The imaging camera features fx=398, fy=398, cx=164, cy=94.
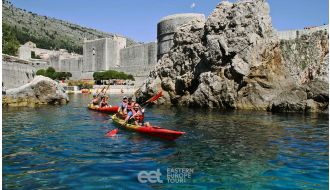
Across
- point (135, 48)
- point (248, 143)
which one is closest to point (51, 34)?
point (135, 48)

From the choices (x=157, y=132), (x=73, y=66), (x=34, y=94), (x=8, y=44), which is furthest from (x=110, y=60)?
(x=157, y=132)

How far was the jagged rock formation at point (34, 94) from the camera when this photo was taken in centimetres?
2804

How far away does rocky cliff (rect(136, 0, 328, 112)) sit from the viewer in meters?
25.5

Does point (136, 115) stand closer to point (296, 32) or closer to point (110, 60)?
point (296, 32)

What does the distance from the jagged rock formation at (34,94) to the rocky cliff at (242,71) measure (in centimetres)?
1016

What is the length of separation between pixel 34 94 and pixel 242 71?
598 inches

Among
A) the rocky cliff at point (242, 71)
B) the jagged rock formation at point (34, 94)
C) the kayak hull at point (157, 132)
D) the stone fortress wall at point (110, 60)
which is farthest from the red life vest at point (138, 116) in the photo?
the stone fortress wall at point (110, 60)

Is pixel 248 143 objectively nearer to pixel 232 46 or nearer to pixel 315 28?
pixel 232 46

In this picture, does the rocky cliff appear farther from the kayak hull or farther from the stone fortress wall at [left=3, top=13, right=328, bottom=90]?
the stone fortress wall at [left=3, top=13, right=328, bottom=90]

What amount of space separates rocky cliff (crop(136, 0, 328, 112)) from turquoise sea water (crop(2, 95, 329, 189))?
30.5ft

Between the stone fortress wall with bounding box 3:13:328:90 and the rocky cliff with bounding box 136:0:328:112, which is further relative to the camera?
the stone fortress wall with bounding box 3:13:328:90

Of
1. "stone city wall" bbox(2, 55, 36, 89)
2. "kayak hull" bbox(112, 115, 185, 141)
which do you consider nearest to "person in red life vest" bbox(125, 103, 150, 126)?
"kayak hull" bbox(112, 115, 185, 141)

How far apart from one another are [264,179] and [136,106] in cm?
879

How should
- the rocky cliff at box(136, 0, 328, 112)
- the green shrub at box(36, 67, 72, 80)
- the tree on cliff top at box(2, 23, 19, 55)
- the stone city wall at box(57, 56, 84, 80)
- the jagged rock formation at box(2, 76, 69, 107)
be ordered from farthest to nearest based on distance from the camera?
the stone city wall at box(57, 56, 84, 80) → the green shrub at box(36, 67, 72, 80) → the tree on cliff top at box(2, 23, 19, 55) → the jagged rock formation at box(2, 76, 69, 107) → the rocky cliff at box(136, 0, 328, 112)
